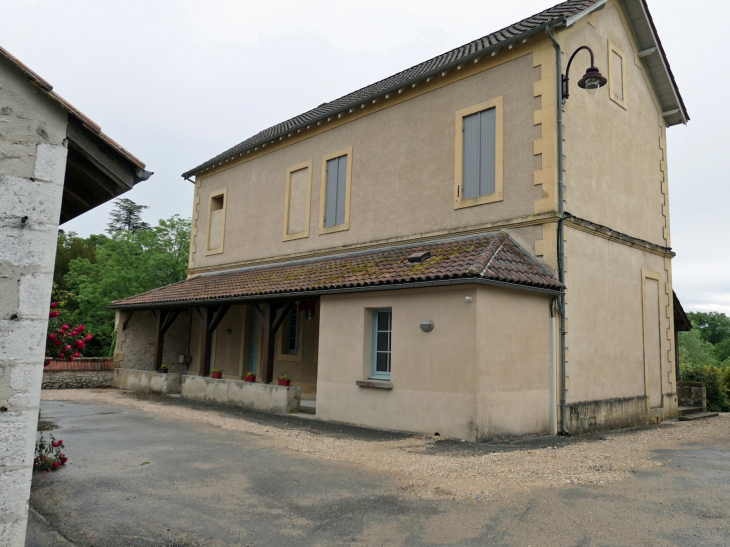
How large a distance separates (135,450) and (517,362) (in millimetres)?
5728

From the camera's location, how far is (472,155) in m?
11.1

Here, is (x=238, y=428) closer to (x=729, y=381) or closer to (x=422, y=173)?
(x=422, y=173)

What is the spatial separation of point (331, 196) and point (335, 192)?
6.1 inches

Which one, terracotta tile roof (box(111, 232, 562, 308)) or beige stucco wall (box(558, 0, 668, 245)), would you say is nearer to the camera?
terracotta tile roof (box(111, 232, 562, 308))

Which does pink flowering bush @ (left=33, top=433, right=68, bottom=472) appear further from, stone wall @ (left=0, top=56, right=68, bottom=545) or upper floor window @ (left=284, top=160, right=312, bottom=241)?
upper floor window @ (left=284, top=160, right=312, bottom=241)

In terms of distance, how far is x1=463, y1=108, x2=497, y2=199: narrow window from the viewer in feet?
35.4

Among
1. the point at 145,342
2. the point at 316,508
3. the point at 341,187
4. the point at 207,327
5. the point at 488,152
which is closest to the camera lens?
the point at 316,508

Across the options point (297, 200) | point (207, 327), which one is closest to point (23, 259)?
point (207, 327)

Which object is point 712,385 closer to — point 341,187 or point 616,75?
point 616,75

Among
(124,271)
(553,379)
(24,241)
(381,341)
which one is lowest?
A: (553,379)

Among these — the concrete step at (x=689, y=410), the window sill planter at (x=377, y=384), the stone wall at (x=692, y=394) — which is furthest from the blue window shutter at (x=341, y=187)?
the stone wall at (x=692, y=394)

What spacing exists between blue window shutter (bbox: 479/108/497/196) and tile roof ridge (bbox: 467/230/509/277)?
96 cm

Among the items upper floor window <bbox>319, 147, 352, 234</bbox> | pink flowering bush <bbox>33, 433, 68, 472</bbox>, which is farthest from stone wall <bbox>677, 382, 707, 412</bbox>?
pink flowering bush <bbox>33, 433, 68, 472</bbox>

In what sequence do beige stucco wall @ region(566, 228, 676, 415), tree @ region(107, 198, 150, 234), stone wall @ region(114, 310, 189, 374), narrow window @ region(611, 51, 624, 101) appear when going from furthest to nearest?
tree @ region(107, 198, 150, 234) → stone wall @ region(114, 310, 189, 374) → narrow window @ region(611, 51, 624, 101) → beige stucco wall @ region(566, 228, 676, 415)
